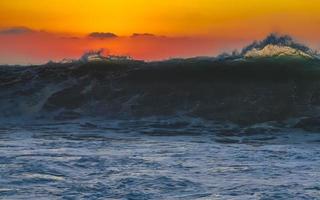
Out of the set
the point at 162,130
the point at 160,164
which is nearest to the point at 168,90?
the point at 162,130

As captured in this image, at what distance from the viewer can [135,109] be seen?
54.2ft

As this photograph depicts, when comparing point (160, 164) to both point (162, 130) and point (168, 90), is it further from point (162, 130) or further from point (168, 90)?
point (168, 90)

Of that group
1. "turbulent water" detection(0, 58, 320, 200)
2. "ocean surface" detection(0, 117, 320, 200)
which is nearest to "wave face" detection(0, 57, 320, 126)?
"turbulent water" detection(0, 58, 320, 200)

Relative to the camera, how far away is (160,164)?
7.67 metres

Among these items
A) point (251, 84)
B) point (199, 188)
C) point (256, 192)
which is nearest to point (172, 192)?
point (199, 188)

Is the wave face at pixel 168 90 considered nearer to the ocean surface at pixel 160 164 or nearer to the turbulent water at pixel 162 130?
the turbulent water at pixel 162 130

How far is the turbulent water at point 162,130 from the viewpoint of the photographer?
20.8 ft

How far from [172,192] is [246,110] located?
384 inches

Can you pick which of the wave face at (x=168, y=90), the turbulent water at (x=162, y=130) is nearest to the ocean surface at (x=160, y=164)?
the turbulent water at (x=162, y=130)

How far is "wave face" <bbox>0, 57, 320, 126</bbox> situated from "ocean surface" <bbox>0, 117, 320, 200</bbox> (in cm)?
319

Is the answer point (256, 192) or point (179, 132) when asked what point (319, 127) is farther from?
point (256, 192)

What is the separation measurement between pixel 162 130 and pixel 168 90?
19.5 ft

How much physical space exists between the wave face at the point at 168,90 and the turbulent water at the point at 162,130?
38 millimetres

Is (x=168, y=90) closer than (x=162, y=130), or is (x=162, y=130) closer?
(x=162, y=130)
